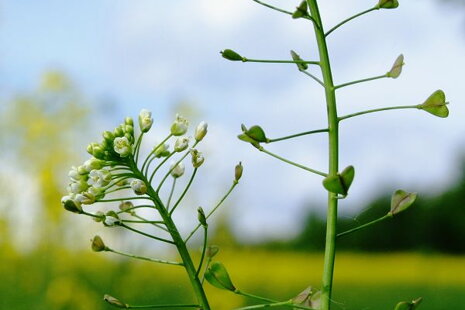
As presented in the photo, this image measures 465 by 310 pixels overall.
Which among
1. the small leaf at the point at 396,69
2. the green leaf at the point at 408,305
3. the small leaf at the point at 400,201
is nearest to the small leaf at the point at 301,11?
the small leaf at the point at 396,69

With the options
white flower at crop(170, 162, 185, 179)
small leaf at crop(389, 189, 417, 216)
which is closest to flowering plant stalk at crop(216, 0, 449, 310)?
small leaf at crop(389, 189, 417, 216)

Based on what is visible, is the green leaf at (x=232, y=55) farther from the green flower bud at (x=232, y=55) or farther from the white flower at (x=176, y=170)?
the white flower at (x=176, y=170)

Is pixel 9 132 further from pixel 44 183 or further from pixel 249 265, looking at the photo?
pixel 249 265

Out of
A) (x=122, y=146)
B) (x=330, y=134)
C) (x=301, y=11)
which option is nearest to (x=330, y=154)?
(x=330, y=134)

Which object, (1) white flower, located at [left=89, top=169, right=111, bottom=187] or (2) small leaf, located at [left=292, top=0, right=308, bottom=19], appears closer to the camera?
(2) small leaf, located at [left=292, top=0, right=308, bottom=19]

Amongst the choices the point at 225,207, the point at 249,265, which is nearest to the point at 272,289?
the point at 249,265

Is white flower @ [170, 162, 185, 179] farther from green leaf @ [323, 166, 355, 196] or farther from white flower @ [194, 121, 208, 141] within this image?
green leaf @ [323, 166, 355, 196]

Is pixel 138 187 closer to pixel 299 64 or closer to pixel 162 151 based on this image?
pixel 162 151
